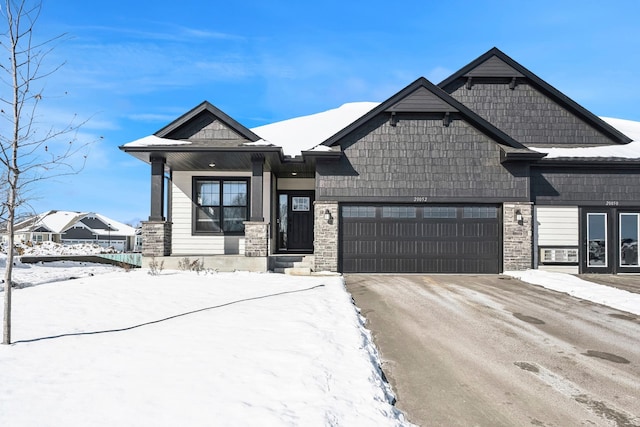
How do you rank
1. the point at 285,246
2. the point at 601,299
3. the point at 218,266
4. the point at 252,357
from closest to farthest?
the point at 252,357 → the point at 601,299 → the point at 218,266 → the point at 285,246

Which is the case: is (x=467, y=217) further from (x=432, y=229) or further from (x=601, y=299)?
(x=601, y=299)

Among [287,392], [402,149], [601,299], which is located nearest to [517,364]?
[287,392]

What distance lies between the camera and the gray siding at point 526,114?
1456cm

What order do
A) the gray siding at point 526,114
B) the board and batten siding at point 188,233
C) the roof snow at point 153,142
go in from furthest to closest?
the gray siding at point 526,114
the board and batten siding at point 188,233
the roof snow at point 153,142

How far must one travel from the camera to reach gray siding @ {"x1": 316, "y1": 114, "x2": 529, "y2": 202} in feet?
41.3

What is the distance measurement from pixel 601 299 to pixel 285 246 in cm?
1022

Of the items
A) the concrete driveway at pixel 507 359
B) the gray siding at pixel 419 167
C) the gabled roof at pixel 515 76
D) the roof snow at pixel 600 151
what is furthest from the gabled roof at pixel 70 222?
the roof snow at pixel 600 151

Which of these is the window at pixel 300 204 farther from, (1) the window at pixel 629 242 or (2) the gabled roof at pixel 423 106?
(1) the window at pixel 629 242

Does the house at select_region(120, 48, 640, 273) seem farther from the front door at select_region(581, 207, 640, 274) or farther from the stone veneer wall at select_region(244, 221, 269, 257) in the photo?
the stone veneer wall at select_region(244, 221, 269, 257)

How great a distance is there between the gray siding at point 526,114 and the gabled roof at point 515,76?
0.19 meters

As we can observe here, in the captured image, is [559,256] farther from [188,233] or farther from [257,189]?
[188,233]

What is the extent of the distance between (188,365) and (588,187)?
46.4 feet

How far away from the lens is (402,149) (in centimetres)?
1276

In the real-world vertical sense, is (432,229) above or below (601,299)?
above
